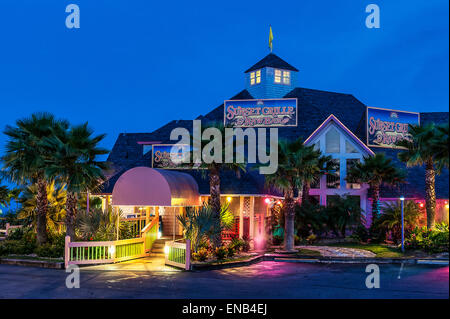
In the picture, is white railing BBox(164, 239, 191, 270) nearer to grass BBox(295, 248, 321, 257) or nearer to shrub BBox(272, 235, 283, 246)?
grass BBox(295, 248, 321, 257)

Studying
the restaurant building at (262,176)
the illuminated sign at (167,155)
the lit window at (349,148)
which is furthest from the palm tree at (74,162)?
the lit window at (349,148)

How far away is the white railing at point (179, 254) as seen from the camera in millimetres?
→ 19531

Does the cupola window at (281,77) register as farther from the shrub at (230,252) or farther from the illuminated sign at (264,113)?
the shrub at (230,252)

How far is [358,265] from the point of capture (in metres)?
20.5

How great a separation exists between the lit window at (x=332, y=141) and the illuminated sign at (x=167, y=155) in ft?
33.5

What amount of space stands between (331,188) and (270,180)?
1046 centimetres

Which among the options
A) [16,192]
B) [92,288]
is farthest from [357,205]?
[16,192]

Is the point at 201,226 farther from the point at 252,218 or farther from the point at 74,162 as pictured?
the point at 74,162

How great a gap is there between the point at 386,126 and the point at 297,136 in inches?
274

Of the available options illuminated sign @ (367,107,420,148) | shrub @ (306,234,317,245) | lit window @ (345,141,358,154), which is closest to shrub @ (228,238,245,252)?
shrub @ (306,234,317,245)

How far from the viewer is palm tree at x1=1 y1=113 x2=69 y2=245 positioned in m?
22.0

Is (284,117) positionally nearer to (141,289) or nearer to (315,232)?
(315,232)

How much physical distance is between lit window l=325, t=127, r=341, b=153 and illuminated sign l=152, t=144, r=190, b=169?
10217 mm
